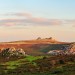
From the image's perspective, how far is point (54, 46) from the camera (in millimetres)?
119562

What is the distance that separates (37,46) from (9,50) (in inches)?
1915

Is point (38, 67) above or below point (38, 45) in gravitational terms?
below

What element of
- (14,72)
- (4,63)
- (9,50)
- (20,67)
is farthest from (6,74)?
(9,50)

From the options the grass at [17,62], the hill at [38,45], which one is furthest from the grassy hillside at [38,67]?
the hill at [38,45]

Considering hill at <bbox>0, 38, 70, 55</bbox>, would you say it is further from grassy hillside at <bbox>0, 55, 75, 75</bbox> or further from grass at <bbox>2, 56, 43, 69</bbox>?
grassy hillside at <bbox>0, 55, 75, 75</bbox>

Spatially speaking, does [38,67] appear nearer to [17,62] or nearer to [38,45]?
[17,62]

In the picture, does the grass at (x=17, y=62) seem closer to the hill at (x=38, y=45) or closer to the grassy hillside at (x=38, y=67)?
the grassy hillside at (x=38, y=67)

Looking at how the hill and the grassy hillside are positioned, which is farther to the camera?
the hill

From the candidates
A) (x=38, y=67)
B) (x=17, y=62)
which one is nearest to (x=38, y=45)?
(x=17, y=62)

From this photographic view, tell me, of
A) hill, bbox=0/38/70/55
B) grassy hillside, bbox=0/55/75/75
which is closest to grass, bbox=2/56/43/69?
grassy hillside, bbox=0/55/75/75

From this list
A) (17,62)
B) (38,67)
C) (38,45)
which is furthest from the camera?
(38,45)

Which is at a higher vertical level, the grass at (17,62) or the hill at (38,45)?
the hill at (38,45)

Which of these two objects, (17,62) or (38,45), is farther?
(38,45)

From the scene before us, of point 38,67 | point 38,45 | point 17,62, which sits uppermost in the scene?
point 38,45
